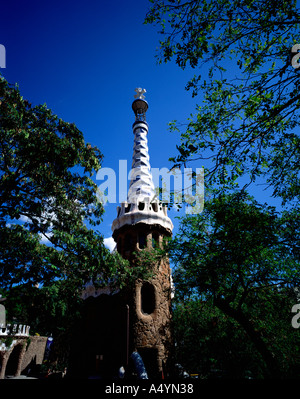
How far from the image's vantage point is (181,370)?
12.1 metres

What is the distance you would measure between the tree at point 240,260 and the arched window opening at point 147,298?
9.04 feet

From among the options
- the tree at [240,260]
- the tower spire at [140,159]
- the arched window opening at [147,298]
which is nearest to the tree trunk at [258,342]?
the tree at [240,260]

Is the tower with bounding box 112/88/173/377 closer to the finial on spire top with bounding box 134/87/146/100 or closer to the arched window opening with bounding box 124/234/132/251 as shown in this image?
the arched window opening with bounding box 124/234/132/251

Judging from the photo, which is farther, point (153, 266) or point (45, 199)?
point (153, 266)

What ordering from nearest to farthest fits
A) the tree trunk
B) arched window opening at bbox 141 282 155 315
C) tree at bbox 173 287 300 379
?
the tree trunk, tree at bbox 173 287 300 379, arched window opening at bbox 141 282 155 315

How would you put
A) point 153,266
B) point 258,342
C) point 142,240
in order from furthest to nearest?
point 142,240
point 153,266
point 258,342

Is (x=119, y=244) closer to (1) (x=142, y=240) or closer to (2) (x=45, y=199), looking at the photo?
(1) (x=142, y=240)

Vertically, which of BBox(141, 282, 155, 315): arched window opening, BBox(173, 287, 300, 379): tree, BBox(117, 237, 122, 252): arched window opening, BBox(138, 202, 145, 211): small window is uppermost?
BBox(138, 202, 145, 211): small window

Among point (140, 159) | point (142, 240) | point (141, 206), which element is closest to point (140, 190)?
point (141, 206)

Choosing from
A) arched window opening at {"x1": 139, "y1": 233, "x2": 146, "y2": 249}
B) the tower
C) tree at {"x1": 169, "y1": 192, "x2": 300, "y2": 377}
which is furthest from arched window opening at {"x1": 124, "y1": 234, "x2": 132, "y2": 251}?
tree at {"x1": 169, "y1": 192, "x2": 300, "y2": 377}

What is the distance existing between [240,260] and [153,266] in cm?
583

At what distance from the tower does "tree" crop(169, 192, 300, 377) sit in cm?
197

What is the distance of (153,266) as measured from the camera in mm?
13023

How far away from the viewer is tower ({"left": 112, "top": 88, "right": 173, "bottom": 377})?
40.2 feet
